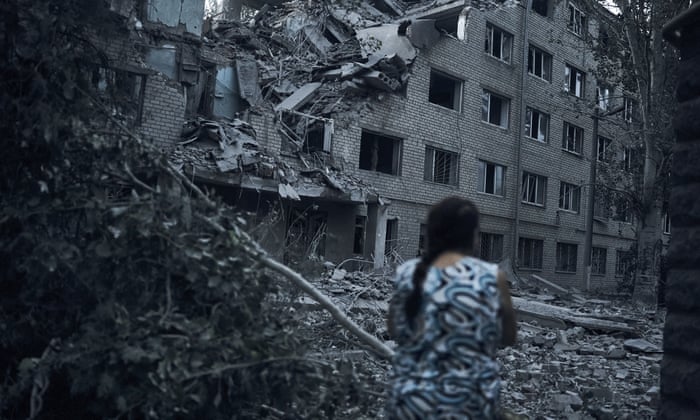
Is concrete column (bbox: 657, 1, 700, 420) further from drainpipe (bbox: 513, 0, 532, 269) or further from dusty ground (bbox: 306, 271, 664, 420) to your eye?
drainpipe (bbox: 513, 0, 532, 269)

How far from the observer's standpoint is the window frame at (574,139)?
25.9 meters

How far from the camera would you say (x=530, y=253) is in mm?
24016

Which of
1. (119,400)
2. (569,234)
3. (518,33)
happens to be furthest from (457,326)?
(569,234)

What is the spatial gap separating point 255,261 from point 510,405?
3300 mm

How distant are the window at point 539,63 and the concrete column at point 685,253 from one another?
828 inches

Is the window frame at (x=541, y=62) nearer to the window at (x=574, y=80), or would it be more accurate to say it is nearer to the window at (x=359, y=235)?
the window at (x=574, y=80)

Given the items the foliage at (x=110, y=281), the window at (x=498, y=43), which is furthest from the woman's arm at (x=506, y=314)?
the window at (x=498, y=43)

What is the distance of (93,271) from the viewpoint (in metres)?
4.02

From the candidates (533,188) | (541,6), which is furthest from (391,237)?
(541,6)

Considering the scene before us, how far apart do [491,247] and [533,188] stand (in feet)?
12.1

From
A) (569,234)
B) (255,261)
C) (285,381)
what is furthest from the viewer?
(569,234)

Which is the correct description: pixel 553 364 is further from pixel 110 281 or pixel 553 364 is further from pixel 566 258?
pixel 566 258

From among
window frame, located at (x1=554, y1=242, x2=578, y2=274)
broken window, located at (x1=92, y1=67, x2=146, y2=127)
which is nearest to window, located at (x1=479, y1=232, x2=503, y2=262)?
window frame, located at (x1=554, y1=242, x2=578, y2=274)

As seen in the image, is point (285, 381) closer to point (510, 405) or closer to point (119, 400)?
point (119, 400)
